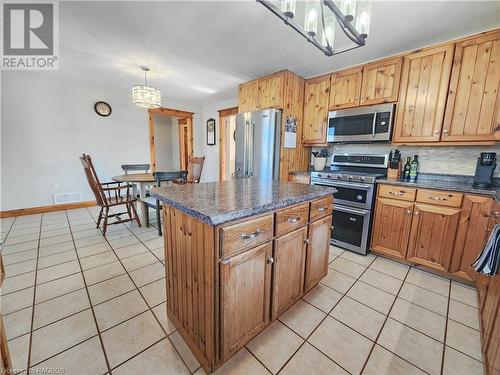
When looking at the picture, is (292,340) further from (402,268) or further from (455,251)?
(455,251)

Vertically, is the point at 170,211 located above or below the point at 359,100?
below

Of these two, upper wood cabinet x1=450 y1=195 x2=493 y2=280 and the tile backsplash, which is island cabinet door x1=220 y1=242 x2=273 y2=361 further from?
the tile backsplash

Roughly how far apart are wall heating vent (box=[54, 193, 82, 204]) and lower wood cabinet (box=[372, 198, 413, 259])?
508 centimetres

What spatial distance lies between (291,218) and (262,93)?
2.51 meters

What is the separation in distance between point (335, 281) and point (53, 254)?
2.95 metres

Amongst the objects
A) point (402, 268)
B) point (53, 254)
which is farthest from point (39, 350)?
point (402, 268)

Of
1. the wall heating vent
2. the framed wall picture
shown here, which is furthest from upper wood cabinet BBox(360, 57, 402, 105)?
the wall heating vent

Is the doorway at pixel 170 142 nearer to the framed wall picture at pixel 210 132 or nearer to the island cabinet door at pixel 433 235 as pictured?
the framed wall picture at pixel 210 132

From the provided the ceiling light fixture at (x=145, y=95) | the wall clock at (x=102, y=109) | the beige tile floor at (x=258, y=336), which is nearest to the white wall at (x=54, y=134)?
the wall clock at (x=102, y=109)

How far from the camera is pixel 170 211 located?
122cm

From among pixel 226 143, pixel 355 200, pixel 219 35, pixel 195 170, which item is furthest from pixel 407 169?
pixel 226 143

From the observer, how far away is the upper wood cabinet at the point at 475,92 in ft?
6.14

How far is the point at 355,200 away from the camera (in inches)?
95.9

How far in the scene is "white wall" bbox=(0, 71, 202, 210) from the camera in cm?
343
